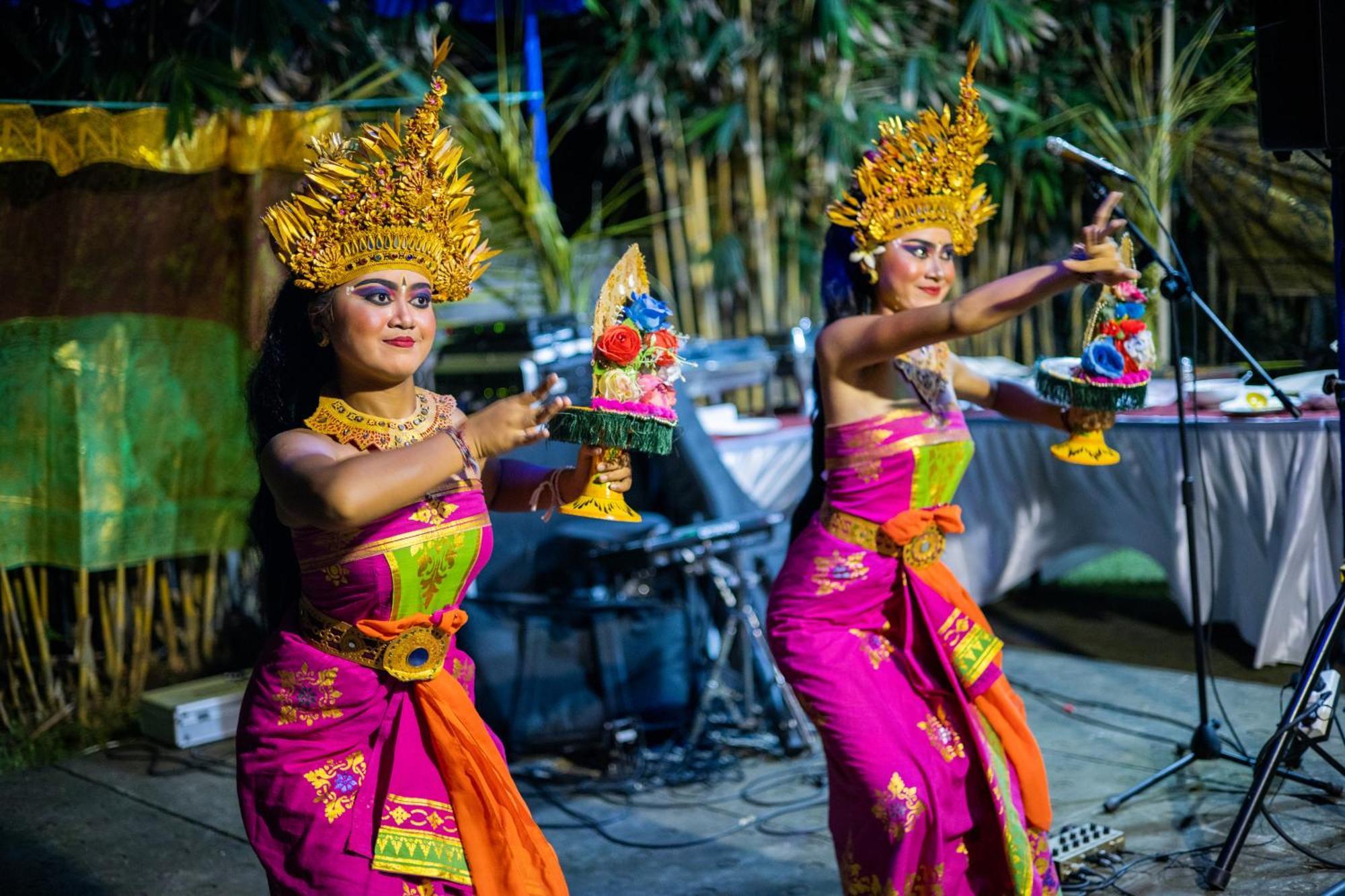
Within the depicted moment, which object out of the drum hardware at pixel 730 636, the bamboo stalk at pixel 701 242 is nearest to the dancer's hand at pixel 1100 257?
the drum hardware at pixel 730 636

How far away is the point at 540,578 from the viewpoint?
493 cm

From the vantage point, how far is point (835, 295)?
10.9 feet

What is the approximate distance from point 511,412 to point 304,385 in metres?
0.49

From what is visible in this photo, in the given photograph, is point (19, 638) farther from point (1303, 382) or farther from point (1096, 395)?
point (1303, 382)

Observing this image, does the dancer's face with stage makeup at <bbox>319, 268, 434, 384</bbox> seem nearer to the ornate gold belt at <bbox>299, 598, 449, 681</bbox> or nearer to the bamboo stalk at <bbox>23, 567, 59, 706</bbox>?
the ornate gold belt at <bbox>299, 598, 449, 681</bbox>

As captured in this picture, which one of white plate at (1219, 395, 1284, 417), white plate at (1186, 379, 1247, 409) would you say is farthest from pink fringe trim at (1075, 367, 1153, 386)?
white plate at (1186, 379, 1247, 409)

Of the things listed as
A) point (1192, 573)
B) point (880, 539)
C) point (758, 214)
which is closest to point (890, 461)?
point (880, 539)

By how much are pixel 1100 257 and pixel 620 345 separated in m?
0.97

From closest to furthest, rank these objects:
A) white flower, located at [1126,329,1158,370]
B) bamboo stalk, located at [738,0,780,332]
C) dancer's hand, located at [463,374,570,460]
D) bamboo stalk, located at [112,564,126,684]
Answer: dancer's hand, located at [463,374,570,460] < white flower, located at [1126,329,1158,370] < bamboo stalk, located at [112,564,126,684] < bamboo stalk, located at [738,0,780,332]

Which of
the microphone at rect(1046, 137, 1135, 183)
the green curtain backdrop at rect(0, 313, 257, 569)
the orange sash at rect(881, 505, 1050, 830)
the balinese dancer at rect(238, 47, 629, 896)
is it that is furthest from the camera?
the green curtain backdrop at rect(0, 313, 257, 569)

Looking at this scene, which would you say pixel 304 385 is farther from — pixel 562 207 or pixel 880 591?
pixel 562 207

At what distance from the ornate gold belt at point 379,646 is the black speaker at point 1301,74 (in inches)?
99.5

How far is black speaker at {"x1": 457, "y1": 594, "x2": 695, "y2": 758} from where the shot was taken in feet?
15.6

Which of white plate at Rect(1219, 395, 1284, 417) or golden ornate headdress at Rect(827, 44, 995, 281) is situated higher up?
golden ornate headdress at Rect(827, 44, 995, 281)
